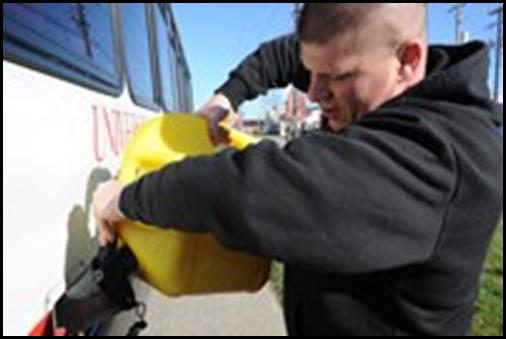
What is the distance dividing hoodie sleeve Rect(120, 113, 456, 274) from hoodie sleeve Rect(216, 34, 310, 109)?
128cm

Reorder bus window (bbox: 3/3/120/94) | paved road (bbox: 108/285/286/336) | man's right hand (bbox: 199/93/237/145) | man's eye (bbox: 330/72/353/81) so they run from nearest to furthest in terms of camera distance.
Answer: man's eye (bbox: 330/72/353/81) < bus window (bbox: 3/3/120/94) < man's right hand (bbox: 199/93/237/145) < paved road (bbox: 108/285/286/336)

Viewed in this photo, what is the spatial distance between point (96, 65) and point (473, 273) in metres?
1.71

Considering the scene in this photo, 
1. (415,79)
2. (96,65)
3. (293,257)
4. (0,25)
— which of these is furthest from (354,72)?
(96,65)

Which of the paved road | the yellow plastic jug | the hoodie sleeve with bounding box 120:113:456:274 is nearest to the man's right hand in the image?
the yellow plastic jug

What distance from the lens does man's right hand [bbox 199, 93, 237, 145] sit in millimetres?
2219

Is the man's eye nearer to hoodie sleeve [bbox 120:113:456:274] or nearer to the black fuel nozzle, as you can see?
hoodie sleeve [bbox 120:113:456:274]

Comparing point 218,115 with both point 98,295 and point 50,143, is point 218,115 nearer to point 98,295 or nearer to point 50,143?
point 50,143

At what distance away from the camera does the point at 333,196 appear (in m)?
1.38

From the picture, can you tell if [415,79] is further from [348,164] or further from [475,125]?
[348,164]

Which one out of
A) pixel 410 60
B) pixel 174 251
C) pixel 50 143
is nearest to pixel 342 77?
pixel 410 60

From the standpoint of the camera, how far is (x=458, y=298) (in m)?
1.62

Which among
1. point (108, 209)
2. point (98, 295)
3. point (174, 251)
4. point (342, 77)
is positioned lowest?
point (98, 295)

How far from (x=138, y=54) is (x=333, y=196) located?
3.34 m

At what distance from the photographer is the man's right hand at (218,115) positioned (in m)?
2.22
